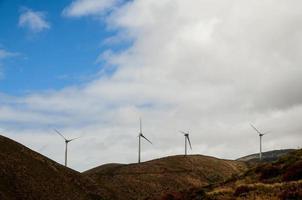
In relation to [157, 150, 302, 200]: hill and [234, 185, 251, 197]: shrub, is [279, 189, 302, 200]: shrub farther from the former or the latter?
[234, 185, 251, 197]: shrub

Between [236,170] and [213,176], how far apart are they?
17612 millimetres

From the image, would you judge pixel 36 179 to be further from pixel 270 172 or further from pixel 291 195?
pixel 291 195

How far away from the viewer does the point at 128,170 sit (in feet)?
427

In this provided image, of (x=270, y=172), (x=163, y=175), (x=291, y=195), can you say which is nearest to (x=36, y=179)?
(x=163, y=175)

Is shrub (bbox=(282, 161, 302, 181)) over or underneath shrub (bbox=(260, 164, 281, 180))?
→ underneath

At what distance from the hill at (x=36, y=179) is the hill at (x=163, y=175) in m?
7.25

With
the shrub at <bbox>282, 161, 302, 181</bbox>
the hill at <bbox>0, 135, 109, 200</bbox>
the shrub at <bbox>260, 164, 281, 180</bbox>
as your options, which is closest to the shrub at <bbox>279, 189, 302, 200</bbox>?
the shrub at <bbox>282, 161, 302, 181</bbox>

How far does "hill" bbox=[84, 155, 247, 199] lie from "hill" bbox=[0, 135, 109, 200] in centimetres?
725

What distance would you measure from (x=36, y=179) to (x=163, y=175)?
41636 millimetres

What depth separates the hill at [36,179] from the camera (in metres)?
86.1

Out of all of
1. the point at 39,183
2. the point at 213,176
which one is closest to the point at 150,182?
the point at 213,176

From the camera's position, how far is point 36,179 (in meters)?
92.6

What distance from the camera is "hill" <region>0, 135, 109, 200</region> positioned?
86062 mm

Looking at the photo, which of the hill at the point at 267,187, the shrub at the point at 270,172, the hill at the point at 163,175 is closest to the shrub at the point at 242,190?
the hill at the point at 267,187
